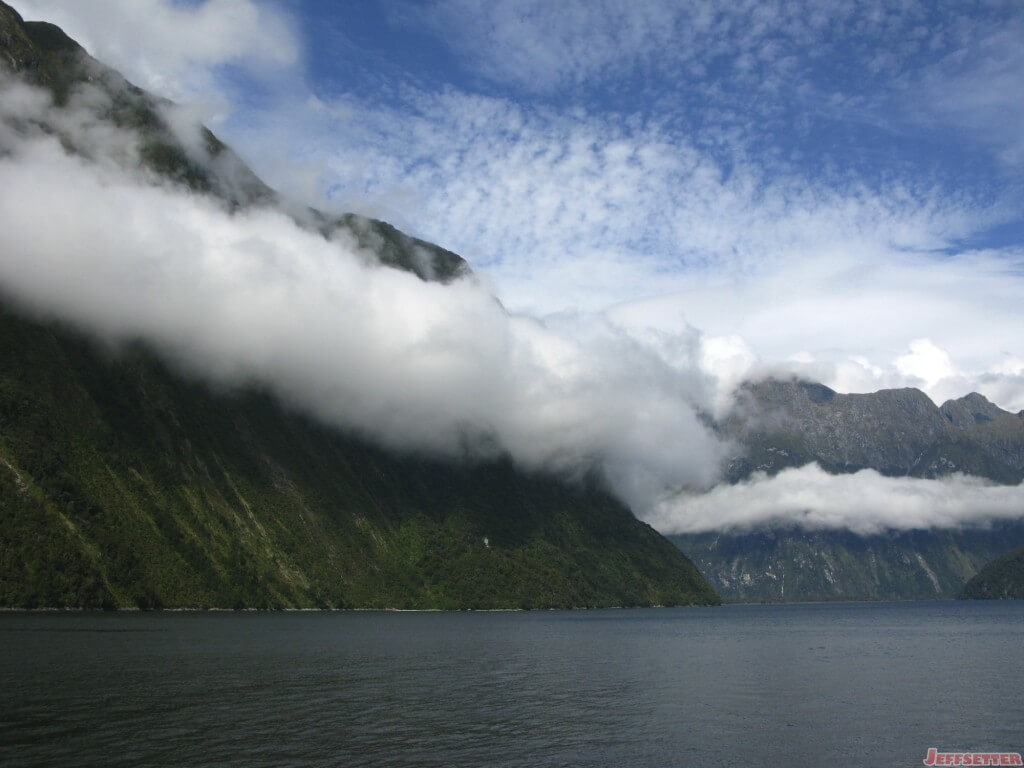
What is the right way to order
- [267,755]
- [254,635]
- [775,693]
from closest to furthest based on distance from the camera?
[267,755]
[775,693]
[254,635]

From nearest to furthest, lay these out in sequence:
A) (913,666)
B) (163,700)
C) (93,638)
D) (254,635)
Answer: (163,700)
(913,666)
(93,638)
(254,635)

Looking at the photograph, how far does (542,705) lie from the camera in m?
82.2

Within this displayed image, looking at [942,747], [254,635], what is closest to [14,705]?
[942,747]

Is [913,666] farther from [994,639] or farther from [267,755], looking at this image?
[267,755]

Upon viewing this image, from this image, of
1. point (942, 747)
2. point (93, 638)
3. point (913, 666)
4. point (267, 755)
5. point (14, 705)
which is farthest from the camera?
point (93, 638)

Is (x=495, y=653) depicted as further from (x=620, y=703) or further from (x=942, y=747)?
(x=942, y=747)

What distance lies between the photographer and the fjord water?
189 feet

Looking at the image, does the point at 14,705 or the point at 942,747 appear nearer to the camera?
the point at 942,747

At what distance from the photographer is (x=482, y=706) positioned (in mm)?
81000

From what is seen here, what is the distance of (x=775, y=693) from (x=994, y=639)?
434 feet

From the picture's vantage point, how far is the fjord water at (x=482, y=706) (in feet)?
189

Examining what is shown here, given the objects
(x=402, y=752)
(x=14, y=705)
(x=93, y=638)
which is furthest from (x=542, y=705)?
(x=93, y=638)

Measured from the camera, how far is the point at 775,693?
91.2 m

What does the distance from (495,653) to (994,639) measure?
124 meters
